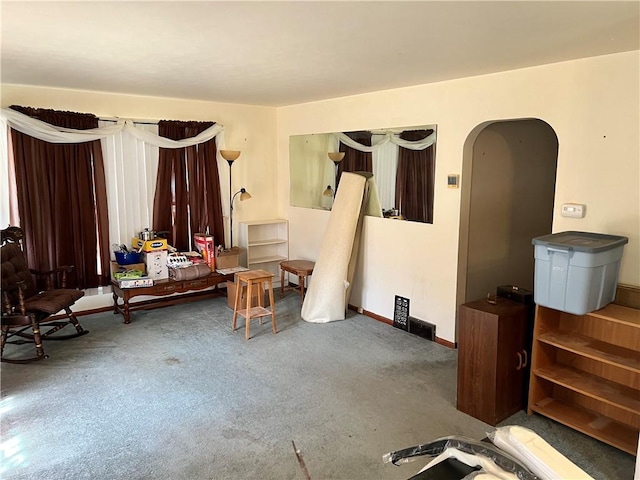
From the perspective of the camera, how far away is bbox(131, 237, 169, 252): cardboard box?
16.5 ft

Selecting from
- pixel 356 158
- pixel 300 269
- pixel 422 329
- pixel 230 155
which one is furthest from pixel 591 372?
pixel 230 155

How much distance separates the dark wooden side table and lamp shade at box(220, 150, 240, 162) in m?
1.38

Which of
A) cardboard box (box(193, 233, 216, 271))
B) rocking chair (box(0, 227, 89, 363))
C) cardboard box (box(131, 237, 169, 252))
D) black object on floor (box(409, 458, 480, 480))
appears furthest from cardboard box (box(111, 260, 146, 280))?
black object on floor (box(409, 458, 480, 480))

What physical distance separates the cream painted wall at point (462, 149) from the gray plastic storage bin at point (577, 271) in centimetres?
31

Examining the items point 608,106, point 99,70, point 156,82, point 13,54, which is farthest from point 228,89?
point 608,106

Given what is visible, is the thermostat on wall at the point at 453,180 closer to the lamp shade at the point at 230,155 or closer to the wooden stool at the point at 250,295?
the wooden stool at the point at 250,295

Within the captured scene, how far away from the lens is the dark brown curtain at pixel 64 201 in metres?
4.56

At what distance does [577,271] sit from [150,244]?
412 centimetres

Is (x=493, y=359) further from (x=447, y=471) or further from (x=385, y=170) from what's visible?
(x=385, y=170)

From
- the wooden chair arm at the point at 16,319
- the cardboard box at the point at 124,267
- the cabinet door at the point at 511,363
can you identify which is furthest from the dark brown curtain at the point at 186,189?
the cabinet door at the point at 511,363

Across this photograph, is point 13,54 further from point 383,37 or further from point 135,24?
point 383,37

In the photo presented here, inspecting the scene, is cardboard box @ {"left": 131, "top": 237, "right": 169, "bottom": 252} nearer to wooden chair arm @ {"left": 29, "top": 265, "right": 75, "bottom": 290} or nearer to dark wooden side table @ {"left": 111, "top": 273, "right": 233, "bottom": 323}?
dark wooden side table @ {"left": 111, "top": 273, "right": 233, "bottom": 323}

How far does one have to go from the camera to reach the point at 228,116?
5.77 meters

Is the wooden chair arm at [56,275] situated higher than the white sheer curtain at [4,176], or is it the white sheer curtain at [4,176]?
the white sheer curtain at [4,176]
